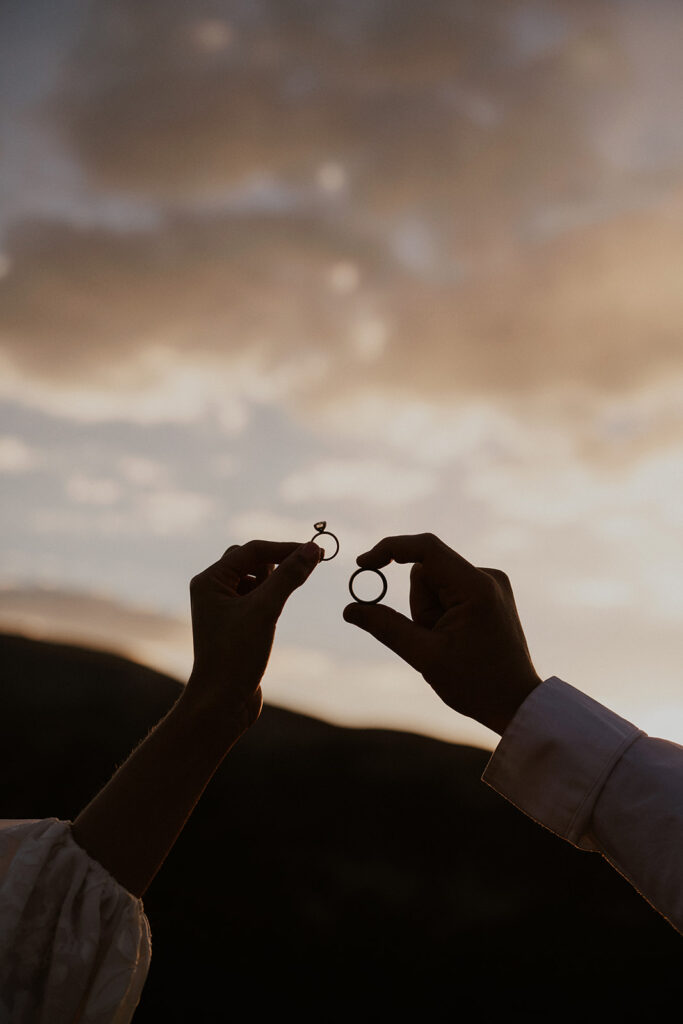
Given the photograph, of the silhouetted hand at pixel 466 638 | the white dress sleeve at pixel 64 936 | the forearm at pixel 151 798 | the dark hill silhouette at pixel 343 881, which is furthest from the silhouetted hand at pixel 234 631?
the dark hill silhouette at pixel 343 881

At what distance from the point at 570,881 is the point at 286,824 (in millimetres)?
2651

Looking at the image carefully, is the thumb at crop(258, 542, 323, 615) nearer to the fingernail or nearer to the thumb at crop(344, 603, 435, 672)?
the fingernail

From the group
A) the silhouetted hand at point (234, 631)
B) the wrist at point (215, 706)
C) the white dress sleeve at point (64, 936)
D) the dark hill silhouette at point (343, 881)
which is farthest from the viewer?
the dark hill silhouette at point (343, 881)

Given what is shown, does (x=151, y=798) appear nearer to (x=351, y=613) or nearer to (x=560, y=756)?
(x=351, y=613)

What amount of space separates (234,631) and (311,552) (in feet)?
1.49

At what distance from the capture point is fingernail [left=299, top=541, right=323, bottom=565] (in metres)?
2.62

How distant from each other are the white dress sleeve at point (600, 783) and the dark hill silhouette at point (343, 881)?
4.72 meters

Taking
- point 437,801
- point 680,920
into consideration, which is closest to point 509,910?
point 437,801

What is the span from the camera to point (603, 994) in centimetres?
589

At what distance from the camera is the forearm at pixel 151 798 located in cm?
193

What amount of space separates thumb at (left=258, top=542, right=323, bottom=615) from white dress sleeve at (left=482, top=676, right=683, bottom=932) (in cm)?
88

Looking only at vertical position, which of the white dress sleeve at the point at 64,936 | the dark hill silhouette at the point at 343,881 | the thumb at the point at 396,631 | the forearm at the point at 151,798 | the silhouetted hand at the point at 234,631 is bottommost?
the dark hill silhouette at the point at 343,881

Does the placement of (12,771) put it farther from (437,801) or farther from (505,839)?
(505,839)

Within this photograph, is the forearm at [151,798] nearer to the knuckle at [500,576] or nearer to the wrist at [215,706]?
the wrist at [215,706]
